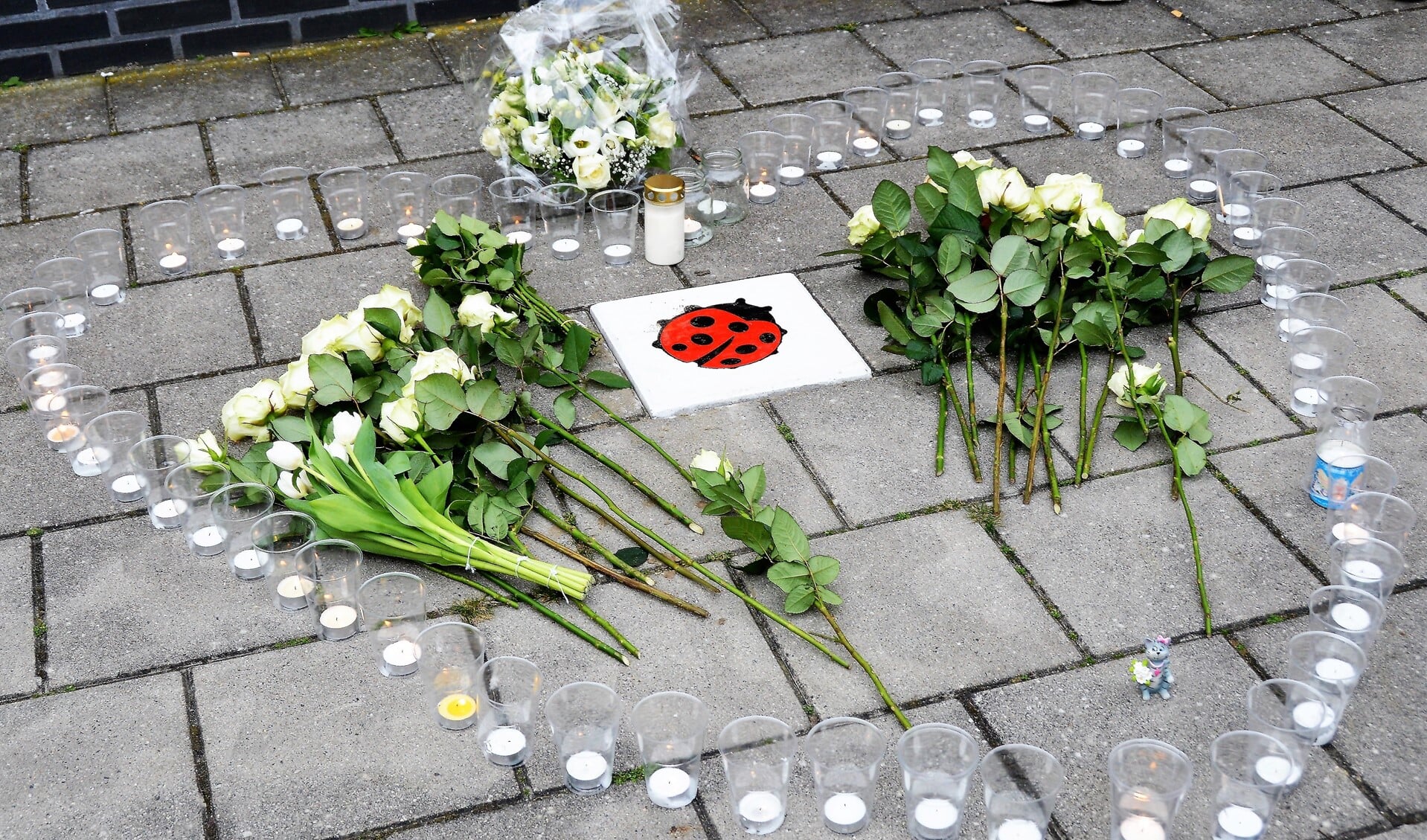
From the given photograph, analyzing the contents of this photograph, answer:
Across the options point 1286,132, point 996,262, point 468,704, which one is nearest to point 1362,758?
point 996,262

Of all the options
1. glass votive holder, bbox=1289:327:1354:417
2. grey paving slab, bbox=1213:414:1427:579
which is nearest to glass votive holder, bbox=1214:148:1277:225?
glass votive holder, bbox=1289:327:1354:417

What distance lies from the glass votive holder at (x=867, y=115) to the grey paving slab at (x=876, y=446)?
1.43 meters

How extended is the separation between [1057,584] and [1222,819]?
0.73 meters

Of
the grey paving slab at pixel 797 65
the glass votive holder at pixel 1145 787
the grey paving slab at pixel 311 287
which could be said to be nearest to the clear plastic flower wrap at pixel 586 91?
the grey paving slab at pixel 311 287

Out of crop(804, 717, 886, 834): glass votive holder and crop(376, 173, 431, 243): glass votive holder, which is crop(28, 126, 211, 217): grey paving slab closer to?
crop(376, 173, 431, 243): glass votive holder

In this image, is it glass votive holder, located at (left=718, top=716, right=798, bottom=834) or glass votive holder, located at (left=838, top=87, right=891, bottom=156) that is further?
glass votive holder, located at (left=838, top=87, right=891, bottom=156)

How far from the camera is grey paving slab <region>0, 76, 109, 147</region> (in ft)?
16.9

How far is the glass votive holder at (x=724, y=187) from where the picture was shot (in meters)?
4.47

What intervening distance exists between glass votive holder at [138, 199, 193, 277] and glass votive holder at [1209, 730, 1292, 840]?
3.32 meters

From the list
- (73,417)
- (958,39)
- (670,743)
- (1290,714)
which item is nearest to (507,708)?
(670,743)

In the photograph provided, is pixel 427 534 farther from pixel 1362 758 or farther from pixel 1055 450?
pixel 1362 758

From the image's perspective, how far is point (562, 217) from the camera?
14.4 feet

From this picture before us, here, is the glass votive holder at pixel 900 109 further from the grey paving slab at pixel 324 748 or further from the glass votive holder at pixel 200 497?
the grey paving slab at pixel 324 748

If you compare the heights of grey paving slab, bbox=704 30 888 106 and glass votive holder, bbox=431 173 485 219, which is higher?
glass votive holder, bbox=431 173 485 219
